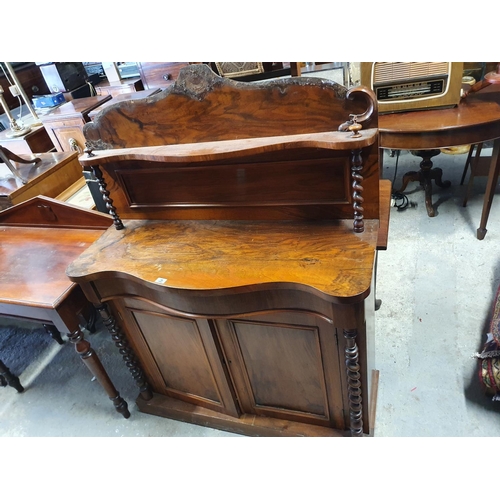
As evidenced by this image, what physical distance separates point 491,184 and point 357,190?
1.48 meters

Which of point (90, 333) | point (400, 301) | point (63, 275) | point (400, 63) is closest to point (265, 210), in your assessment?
point (63, 275)

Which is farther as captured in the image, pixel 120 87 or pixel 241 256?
pixel 120 87

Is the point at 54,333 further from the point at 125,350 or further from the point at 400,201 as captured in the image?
the point at 400,201

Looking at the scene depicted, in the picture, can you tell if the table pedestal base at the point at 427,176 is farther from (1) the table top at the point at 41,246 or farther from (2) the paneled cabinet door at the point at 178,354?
(1) the table top at the point at 41,246

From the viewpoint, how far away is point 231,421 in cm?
156

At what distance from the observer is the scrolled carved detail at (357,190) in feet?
3.22

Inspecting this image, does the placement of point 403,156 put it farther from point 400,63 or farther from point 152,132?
point 152,132

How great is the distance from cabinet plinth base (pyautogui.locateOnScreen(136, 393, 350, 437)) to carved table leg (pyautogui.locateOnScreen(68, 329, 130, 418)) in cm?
7

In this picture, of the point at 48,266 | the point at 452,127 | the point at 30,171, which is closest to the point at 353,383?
the point at 48,266

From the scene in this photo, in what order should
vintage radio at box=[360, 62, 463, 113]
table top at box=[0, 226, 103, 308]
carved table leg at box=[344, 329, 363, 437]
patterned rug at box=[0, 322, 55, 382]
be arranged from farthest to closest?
patterned rug at box=[0, 322, 55, 382] → vintage radio at box=[360, 62, 463, 113] → table top at box=[0, 226, 103, 308] → carved table leg at box=[344, 329, 363, 437]

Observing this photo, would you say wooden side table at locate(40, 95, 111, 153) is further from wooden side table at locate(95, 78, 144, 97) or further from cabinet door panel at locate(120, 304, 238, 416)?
cabinet door panel at locate(120, 304, 238, 416)

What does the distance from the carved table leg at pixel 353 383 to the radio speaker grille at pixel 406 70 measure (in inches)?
→ 60.5

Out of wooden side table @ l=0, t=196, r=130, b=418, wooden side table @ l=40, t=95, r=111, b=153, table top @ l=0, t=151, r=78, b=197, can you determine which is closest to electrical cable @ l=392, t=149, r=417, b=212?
wooden side table @ l=0, t=196, r=130, b=418

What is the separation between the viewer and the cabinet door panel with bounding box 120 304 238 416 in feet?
4.38
